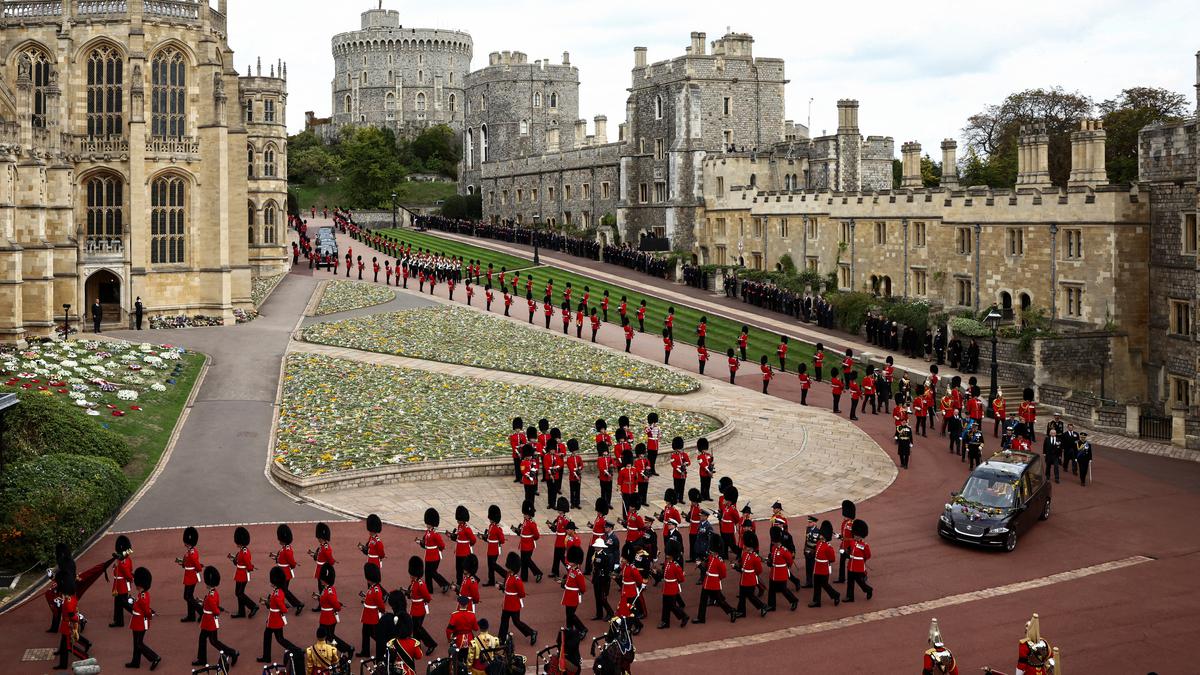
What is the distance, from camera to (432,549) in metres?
18.9

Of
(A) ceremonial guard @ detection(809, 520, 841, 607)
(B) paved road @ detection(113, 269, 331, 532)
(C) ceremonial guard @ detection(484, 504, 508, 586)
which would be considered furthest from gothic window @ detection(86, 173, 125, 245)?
(A) ceremonial guard @ detection(809, 520, 841, 607)

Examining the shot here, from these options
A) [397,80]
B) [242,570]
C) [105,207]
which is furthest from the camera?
[397,80]

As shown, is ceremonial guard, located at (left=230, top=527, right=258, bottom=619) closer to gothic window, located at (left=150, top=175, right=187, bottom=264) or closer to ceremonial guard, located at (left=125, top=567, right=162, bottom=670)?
ceremonial guard, located at (left=125, top=567, right=162, bottom=670)

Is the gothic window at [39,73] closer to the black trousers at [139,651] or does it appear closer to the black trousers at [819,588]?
the black trousers at [139,651]

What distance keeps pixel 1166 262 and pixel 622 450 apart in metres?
25.2

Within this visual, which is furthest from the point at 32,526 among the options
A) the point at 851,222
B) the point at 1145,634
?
the point at 851,222

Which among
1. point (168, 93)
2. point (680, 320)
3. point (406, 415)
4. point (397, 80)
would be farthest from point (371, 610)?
point (397, 80)

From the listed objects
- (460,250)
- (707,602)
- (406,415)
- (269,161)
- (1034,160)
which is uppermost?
(269,161)

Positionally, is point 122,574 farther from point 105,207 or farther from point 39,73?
point 39,73

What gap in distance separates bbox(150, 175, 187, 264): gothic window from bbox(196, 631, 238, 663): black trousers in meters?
34.6

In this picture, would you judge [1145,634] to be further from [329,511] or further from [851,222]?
[851,222]

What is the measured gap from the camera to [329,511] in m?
23.6

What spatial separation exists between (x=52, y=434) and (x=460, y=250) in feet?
167

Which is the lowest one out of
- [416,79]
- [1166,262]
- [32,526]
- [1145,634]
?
[1145,634]
